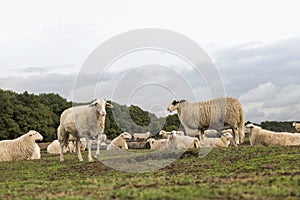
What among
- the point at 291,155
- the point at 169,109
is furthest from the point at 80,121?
the point at 291,155

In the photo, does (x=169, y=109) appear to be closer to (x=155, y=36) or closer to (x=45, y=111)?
(x=155, y=36)

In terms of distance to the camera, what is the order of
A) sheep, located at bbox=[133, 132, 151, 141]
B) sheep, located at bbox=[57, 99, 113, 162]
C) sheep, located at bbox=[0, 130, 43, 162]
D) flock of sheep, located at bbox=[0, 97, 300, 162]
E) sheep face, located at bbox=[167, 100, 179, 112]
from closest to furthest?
sheep, located at bbox=[57, 99, 113, 162] < flock of sheep, located at bbox=[0, 97, 300, 162] < sheep face, located at bbox=[167, 100, 179, 112] < sheep, located at bbox=[0, 130, 43, 162] < sheep, located at bbox=[133, 132, 151, 141]

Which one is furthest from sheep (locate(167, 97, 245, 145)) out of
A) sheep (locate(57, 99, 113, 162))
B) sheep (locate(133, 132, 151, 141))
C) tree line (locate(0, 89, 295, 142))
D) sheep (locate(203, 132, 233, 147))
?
sheep (locate(133, 132, 151, 141))

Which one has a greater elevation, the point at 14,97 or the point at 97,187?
the point at 14,97

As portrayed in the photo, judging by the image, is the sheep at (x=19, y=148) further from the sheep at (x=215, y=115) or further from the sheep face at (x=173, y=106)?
the sheep at (x=215, y=115)

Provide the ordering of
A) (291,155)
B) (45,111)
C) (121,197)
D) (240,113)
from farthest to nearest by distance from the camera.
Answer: (45,111) → (240,113) → (291,155) → (121,197)

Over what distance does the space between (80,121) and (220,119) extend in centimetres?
955

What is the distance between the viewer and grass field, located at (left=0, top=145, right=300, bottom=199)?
10.3 m

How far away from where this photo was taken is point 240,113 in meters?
28.1

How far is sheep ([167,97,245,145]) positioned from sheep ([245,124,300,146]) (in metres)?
1.65

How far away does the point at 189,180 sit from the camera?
13.1 metres

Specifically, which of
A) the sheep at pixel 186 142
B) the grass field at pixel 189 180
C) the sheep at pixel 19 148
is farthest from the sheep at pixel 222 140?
the grass field at pixel 189 180

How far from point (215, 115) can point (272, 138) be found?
13.5 ft

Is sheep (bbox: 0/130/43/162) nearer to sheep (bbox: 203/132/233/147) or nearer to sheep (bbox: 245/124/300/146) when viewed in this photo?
sheep (bbox: 203/132/233/147)
